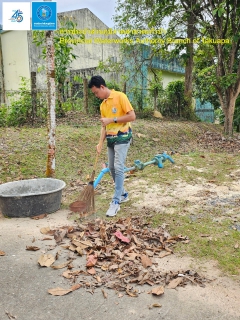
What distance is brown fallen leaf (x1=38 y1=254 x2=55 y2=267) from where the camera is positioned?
8.66ft

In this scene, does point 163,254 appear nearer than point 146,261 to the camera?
No

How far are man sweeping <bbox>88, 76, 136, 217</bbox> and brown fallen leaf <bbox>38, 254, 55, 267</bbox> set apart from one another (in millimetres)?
1125

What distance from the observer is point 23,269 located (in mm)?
2588

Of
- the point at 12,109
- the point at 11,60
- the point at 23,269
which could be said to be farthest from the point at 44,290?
the point at 11,60

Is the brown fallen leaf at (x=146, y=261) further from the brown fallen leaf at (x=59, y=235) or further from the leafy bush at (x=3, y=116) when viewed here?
the leafy bush at (x=3, y=116)

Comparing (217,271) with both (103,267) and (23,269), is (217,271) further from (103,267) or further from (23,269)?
(23,269)

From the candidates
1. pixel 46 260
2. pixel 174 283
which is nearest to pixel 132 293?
pixel 174 283

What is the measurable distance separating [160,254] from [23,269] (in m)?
1.21

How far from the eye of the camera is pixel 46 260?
8.87ft

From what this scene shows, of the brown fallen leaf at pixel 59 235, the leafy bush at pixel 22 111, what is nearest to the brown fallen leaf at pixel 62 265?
the brown fallen leaf at pixel 59 235

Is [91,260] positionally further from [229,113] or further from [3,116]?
[229,113]

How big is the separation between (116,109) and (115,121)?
15 centimetres

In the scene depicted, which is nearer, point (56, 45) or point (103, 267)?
point (103, 267)

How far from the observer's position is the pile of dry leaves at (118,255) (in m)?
2.39
